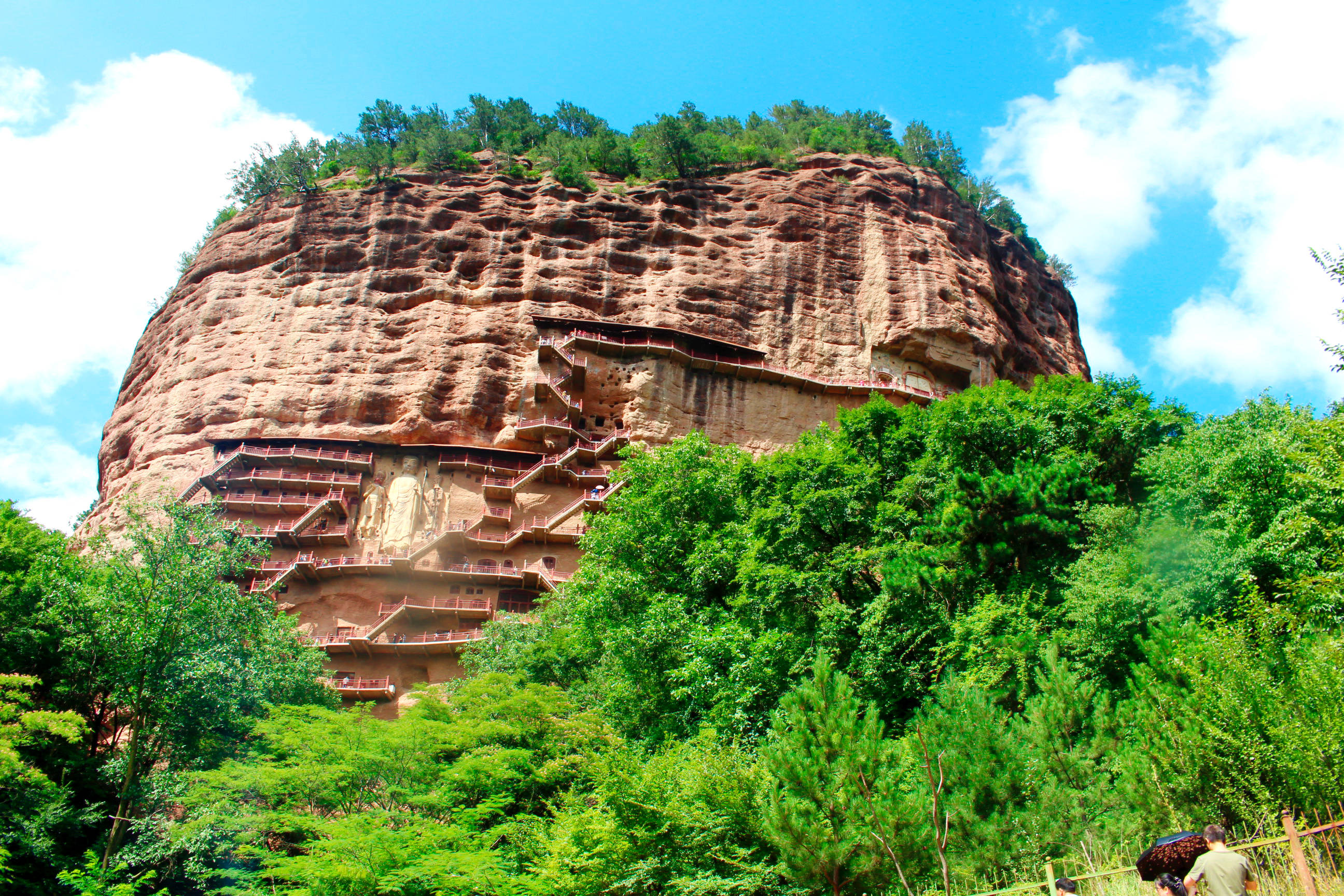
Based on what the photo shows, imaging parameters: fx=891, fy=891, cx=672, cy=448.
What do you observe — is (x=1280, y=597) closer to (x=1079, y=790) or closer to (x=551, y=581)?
(x=1079, y=790)

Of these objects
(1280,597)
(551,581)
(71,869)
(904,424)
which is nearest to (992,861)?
(1280,597)

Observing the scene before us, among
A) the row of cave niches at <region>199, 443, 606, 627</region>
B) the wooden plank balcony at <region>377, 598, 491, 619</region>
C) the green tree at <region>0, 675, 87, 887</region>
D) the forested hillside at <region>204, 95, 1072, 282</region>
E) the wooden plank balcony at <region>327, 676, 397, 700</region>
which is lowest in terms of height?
the green tree at <region>0, 675, 87, 887</region>

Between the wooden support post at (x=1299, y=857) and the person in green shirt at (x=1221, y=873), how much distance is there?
1.69 feet

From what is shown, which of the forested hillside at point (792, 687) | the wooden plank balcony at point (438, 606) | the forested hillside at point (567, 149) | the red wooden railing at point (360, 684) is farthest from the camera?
the forested hillside at point (567, 149)

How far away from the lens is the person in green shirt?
251 inches

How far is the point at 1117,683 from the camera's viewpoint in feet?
46.2

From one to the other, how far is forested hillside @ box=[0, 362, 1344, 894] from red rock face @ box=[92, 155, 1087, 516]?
37.2 ft

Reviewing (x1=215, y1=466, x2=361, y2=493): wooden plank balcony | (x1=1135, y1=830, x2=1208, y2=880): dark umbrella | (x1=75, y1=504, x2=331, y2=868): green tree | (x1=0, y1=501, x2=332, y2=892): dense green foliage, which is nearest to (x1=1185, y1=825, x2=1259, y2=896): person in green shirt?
(x1=1135, y1=830, x2=1208, y2=880): dark umbrella

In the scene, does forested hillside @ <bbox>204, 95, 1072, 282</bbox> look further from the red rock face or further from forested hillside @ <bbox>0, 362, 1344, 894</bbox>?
Answer: forested hillside @ <bbox>0, 362, 1344, 894</bbox>

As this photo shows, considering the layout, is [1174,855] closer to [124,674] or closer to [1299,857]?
[1299,857]

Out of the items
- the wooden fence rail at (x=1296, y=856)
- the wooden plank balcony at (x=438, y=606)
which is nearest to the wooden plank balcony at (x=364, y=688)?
the wooden plank balcony at (x=438, y=606)

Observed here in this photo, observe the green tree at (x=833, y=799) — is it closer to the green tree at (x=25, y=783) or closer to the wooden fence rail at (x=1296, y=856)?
the wooden fence rail at (x=1296, y=856)

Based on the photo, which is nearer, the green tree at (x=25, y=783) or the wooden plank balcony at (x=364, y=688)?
the green tree at (x=25, y=783)

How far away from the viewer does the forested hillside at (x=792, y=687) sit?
1044 centimetres
